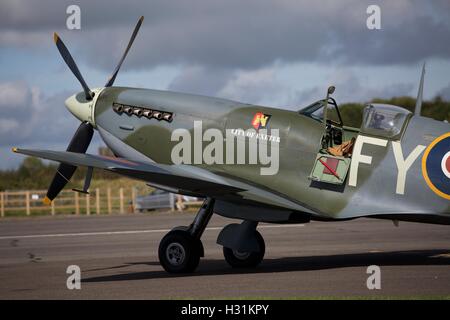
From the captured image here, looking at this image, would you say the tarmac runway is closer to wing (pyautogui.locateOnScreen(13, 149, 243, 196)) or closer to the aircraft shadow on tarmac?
the aircraft shadow on tarmac

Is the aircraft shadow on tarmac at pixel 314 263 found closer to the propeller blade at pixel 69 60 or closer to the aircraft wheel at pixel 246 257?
the aircraft wheel at pixel 246 257

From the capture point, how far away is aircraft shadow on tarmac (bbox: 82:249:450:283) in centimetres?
1312

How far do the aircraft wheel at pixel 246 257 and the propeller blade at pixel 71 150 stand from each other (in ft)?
10.9

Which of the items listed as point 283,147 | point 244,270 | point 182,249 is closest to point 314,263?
point 244,270

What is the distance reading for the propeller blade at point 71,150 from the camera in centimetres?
1466

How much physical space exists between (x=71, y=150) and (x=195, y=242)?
10.9ft

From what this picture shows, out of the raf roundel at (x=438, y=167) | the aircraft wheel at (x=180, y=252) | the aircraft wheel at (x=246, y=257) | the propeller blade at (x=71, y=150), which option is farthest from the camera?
the propeller blade at (x=71, y=150)

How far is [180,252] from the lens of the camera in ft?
42.4

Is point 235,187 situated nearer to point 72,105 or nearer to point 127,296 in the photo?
Answer: point 127,296

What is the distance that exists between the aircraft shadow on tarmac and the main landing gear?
215mm

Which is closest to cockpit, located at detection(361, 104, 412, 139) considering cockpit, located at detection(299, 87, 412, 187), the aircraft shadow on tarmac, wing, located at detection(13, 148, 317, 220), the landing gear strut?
cockpit, located at detection(299, 87, 412, 187)

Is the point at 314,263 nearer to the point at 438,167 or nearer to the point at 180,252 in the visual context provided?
the point at 180,252

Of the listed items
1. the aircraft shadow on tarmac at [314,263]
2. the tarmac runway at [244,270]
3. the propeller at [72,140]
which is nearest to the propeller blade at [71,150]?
the propeller at [72,140]
